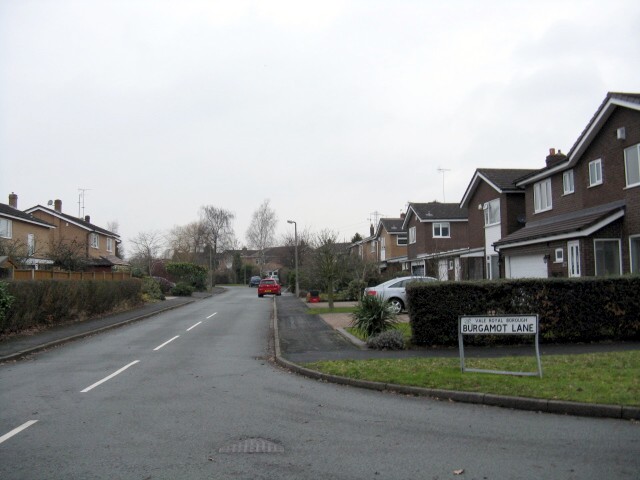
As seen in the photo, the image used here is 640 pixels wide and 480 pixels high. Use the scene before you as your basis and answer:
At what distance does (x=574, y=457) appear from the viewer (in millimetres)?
5652

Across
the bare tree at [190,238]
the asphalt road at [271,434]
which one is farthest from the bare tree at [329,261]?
the bare tree at [190,238]

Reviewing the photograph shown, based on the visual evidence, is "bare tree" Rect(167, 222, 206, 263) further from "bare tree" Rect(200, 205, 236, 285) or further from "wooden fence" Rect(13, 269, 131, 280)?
"wooden fence" Rect(13, 269, 131, 280)

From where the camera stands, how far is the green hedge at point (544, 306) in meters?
13.4

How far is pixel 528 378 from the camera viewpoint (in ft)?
29.7

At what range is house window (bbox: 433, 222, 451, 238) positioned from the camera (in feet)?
142

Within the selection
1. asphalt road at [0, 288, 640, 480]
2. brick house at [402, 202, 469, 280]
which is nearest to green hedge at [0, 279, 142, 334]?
asphalt road at [0, 288, 640, 480]

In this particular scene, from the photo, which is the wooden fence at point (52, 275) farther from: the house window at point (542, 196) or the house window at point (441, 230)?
the house window at point (441, 230)

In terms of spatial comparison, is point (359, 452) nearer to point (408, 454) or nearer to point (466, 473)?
point (408, 454)

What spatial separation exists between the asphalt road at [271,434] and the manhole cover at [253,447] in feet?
0.04

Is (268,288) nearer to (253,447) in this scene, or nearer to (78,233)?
(78,233)

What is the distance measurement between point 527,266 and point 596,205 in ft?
14.0

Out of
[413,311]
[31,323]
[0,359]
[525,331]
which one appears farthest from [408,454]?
[31,323]

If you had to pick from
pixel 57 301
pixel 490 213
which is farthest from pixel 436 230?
pixel 57 301

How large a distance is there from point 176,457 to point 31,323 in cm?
1605
